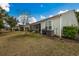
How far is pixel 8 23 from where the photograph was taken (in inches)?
166

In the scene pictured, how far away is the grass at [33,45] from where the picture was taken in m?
4.10

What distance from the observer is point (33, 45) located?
4.18 meters

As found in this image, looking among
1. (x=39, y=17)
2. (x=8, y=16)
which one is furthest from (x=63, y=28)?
(x=8, y=16)

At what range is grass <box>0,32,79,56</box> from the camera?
4.10 m

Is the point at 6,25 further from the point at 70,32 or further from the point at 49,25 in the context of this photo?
the point at 70,32

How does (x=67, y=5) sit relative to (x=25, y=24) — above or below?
above

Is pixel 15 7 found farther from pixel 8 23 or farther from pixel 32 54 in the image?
pixel 32 54

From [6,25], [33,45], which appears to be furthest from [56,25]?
[6,25]

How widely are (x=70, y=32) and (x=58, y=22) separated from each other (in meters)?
0.30

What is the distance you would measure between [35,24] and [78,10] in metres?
0.82

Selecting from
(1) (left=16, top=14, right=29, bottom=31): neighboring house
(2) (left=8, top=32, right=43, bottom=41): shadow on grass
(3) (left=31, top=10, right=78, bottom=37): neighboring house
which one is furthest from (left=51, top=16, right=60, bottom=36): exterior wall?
(1) (left=16, top=14, right=29, bottom=31): neighboring house

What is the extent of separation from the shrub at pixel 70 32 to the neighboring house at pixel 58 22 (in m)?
0.07

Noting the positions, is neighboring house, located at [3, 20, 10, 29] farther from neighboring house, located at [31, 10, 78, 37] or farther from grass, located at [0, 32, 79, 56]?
neighboring house, located at [31, 10, 78, 37]

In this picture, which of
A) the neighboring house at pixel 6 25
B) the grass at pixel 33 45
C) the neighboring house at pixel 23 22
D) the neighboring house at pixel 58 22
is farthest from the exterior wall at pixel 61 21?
the neighboring house at pixel 6 25
